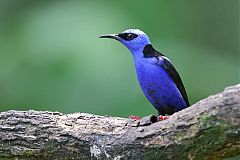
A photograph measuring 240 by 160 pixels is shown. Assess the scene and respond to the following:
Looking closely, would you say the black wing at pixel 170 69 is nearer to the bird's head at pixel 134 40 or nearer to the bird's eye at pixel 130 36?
the bird's head at pixel 134 40

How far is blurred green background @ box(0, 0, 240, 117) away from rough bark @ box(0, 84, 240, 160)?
5.48 ft

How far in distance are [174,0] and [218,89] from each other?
Answer: 9.94ft

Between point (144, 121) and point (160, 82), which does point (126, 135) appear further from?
point (160, 82)

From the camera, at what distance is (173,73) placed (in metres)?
5.55

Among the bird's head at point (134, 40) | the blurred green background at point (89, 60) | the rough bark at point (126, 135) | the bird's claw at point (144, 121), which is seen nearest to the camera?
the rough bark at point (126, 135)

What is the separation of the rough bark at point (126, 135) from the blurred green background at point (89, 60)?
1.67 meters

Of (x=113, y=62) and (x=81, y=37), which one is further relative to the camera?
(x=81, y=37)

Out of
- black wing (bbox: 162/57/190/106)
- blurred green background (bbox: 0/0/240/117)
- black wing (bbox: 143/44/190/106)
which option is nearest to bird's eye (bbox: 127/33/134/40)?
black wing (bbox: 143/44/190/106)

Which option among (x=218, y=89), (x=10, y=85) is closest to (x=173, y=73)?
(x=218, y=89)

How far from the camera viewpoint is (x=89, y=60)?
7074mm

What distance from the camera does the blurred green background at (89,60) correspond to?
22.3 ft

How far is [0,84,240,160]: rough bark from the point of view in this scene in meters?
3.95

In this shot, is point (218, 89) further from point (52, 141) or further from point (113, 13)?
point (52, 141)

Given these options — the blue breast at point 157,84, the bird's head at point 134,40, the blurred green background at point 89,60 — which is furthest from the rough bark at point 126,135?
the blurred green background at point 89,60
